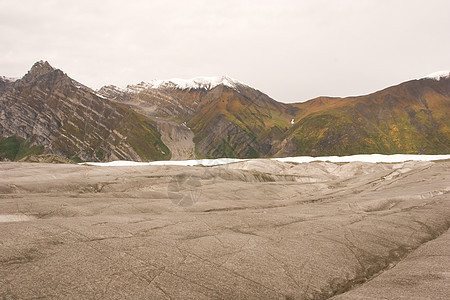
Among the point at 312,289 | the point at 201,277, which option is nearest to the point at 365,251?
the point at 312,289

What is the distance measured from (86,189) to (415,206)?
1449 inches

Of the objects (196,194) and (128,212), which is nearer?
(128,212)

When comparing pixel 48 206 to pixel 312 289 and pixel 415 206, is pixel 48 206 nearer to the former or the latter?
pixel 312 289

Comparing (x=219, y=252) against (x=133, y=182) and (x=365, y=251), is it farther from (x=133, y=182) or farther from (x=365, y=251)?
(x=133, y=182)

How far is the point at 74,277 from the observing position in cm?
1160

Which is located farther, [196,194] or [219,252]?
[196,194]

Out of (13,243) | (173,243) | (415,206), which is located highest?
(13,243)

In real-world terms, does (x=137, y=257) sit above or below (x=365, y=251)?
above

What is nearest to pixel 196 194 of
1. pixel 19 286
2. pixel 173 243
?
pixel 173 243

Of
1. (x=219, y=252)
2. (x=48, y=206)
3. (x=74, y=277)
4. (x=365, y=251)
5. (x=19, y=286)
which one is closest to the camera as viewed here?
(x=19, y=286)

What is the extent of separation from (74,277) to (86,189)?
30.6m

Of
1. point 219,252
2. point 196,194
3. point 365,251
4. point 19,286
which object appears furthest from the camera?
point 196,194

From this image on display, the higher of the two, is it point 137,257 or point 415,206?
point 137,257

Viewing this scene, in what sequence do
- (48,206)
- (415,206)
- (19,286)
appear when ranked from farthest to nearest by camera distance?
(415,206) < (48,206) < (19,286)
